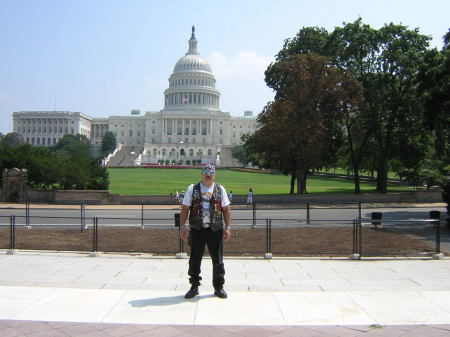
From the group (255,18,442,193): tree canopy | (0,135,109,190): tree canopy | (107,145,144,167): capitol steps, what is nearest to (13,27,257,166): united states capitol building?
(107,145,144,167): capitol steps

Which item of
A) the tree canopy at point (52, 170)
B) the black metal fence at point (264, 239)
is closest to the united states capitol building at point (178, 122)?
the tree canopy at point (52, 170)

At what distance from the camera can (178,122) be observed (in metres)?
186

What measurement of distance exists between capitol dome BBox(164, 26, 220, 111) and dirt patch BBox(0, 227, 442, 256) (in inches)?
6714

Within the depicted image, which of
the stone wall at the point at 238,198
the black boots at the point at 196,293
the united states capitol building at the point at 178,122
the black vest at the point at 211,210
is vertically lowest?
the black boots at the point at 196,293

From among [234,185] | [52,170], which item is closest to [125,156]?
[234,185]

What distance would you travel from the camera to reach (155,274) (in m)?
10.4

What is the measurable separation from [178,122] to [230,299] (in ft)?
590

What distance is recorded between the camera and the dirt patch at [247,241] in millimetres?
13711

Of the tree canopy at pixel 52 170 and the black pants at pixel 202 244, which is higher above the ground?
the tree canopy at pixel 52 170

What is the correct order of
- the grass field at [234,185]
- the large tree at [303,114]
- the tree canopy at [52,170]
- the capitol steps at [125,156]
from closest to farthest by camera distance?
the tree canopy at [52,170] → the large tree at [303,114] → the grass field at [234,185] → the capitol steps at [125,156]

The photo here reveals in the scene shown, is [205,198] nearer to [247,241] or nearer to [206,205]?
[206,205]

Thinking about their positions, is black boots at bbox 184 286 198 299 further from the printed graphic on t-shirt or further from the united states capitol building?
the united states capitol building

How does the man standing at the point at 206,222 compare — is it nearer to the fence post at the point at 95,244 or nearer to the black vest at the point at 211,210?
the black vest at the point at 211,210

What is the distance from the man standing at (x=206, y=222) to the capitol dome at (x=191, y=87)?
588 feet
